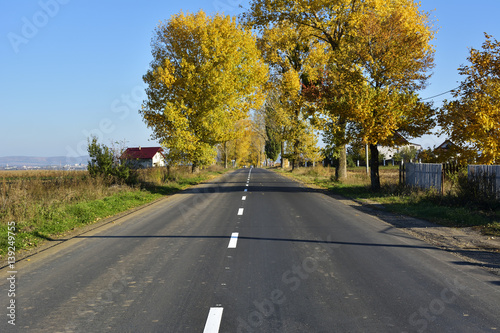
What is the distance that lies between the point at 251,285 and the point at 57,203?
1044 cm

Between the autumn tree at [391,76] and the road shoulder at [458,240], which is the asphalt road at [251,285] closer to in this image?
the road shoulder at [458,240]

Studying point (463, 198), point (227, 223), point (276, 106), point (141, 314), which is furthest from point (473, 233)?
point (276, 106)

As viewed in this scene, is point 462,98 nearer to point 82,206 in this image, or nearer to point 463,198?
point 463,198

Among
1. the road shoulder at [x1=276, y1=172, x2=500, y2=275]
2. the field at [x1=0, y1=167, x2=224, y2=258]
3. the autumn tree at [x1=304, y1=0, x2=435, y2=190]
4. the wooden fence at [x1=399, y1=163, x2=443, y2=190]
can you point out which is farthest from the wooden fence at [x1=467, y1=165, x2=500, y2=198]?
the field at [x1=0, y1=167, x2=224, y2=258]

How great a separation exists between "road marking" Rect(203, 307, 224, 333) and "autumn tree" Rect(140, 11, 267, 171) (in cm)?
2292

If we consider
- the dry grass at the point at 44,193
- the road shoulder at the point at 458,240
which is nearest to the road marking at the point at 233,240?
the road shoulder at the point at 458,240

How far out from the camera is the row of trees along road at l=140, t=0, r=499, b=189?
19469 mm

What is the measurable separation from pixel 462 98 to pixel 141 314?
17.1 meters

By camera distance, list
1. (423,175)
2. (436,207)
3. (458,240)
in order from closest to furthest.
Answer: (458,240)
(436,207)
(423,175)

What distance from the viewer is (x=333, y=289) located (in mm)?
5703

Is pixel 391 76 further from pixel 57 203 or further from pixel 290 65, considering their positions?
pixel 290 65

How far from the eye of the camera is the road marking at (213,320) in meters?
4.27

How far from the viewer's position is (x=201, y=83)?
29438mm

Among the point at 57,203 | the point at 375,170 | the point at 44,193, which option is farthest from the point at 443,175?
the point at 44,193
